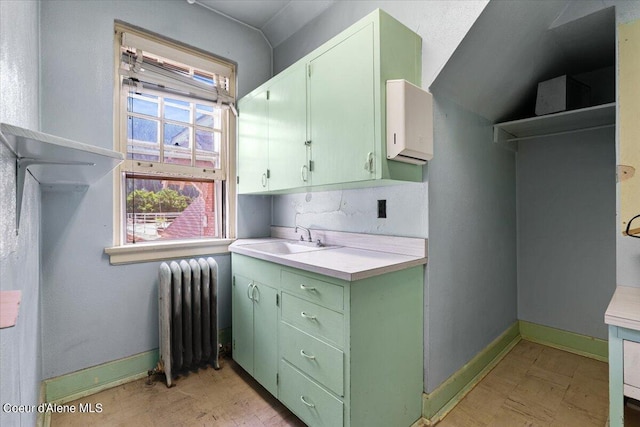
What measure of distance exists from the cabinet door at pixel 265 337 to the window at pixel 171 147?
76 cm

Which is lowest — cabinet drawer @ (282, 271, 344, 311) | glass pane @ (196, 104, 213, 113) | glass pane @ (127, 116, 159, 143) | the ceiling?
cabinet drawer @ (282, 271, 344, 311)

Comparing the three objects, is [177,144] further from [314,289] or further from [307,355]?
[307,355]

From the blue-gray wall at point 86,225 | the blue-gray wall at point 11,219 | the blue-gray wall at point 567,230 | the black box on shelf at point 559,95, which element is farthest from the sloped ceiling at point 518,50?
the blue-gray wall at point 86,225

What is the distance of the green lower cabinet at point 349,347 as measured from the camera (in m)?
1.33

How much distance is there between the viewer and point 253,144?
2398 millimetres

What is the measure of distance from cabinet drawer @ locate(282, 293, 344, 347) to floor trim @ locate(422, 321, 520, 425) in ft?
2.54

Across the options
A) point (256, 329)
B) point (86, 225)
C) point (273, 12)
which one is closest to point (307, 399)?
point (256, 329)

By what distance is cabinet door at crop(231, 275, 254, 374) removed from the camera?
2.03 metres

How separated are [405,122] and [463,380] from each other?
5.60ft

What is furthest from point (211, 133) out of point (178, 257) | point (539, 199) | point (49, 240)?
point (539, 199)

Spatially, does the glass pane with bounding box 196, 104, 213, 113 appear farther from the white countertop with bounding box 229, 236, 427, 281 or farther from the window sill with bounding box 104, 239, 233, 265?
the white countertop with bounding box 229, 236, 427, 281

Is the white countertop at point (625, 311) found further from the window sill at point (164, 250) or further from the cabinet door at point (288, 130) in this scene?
the window sill at point (164, 250)

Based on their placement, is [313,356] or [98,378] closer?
[313,356]

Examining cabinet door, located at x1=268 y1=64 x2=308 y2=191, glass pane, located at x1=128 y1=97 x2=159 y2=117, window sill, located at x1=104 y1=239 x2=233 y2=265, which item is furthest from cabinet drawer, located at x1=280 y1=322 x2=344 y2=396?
glass pane, located at x1=128 y1=97 x2=159 y2=117
